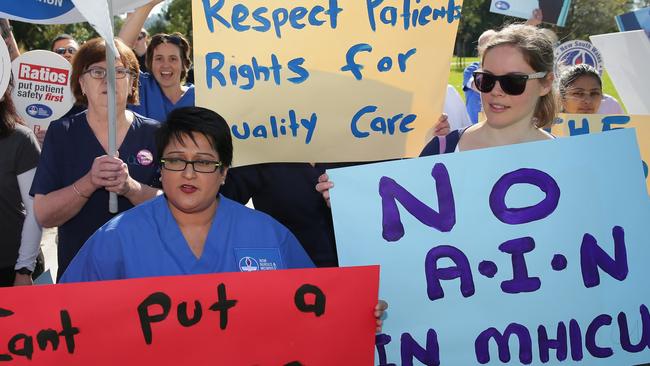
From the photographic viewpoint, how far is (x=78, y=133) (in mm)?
3209

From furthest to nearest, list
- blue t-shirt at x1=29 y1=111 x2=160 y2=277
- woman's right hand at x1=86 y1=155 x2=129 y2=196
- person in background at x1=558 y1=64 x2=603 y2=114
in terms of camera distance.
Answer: person in background at x1=558 y1=64 x2=603 y2=114 → blue t-shirt at x1=29 y1=111 x2=160 y2=277 → woman's right hand at x1=86 y1=155 x2=129 y2=196

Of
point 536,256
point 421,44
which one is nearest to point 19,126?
point 421,44

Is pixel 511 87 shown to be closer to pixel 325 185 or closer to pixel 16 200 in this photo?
pixel 325 185

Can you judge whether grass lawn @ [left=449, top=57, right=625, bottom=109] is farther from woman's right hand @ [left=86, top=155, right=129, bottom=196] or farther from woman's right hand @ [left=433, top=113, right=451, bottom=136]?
woman's right hand @ [left=86, top=155, right=129, bottom=196]

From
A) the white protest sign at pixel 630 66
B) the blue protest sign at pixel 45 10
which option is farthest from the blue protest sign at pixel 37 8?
the white protest sign at pixel 630 66

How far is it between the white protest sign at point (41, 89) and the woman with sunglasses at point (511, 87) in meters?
3.79

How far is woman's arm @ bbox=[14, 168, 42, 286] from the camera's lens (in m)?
3.49

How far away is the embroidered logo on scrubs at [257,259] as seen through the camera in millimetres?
→ 2541

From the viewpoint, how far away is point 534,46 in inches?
108

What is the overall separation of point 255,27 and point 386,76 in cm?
58

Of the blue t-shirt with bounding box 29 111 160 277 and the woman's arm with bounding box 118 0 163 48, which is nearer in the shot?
the blue t-shirt with bounding box 29 111 160 277

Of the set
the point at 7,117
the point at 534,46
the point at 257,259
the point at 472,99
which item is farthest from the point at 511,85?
the point at 472,99

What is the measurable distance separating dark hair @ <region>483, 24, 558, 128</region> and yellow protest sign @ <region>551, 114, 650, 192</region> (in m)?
1.35

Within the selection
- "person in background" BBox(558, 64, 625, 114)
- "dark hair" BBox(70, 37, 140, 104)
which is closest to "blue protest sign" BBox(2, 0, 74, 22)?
"dark hair" BBox(70, 37, 140, 104)
